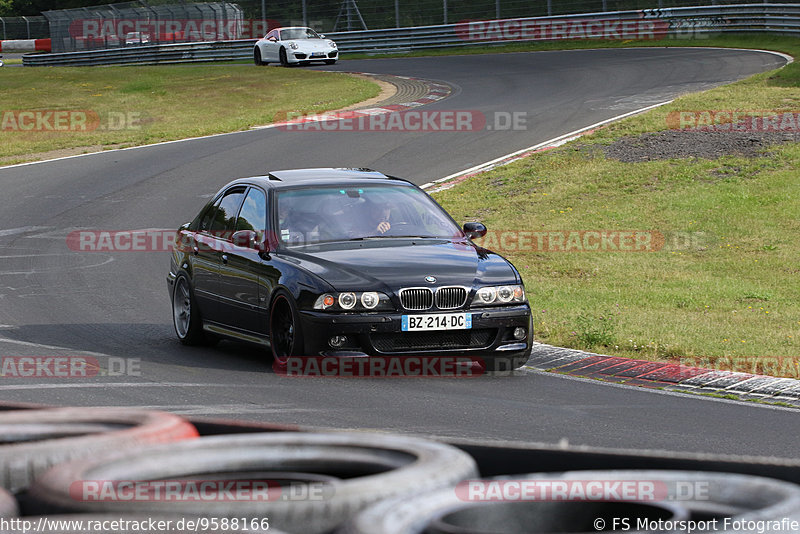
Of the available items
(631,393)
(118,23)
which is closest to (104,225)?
(631,393)

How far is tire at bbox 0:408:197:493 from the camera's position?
396cm

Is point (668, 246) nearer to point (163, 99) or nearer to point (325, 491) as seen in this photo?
point (325, 491)

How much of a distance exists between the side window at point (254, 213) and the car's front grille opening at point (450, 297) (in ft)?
6.29

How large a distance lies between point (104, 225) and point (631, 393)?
12237 mm

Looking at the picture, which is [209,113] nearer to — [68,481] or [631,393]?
[631,393]

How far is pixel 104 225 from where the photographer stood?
63.6 feet

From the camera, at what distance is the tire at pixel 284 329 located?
372 inches

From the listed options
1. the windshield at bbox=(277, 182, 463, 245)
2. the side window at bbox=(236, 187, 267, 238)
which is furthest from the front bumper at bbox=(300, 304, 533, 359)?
the side window at bbox=(236, 187, 267, 238)

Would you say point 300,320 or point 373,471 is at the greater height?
point 373,471

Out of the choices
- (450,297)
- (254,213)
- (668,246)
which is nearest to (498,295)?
(450,297)

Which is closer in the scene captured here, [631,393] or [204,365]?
[631,393]

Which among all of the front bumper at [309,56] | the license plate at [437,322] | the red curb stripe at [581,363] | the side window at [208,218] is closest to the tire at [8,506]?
the license plate at [437,322]

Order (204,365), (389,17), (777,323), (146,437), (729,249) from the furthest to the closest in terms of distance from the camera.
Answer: (389,17) < (729,249) < (777,323) < (204,365) < (146,437)

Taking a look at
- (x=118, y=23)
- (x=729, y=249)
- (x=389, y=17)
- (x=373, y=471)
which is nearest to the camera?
(x=373, y=471)
